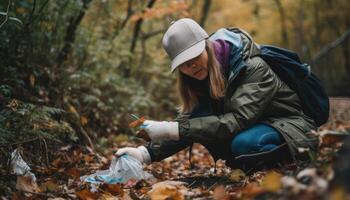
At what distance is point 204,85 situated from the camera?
11.8 feet

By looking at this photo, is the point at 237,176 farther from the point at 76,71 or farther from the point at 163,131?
the point at 76,71

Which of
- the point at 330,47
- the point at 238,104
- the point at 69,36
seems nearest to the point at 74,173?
the point at 238,104

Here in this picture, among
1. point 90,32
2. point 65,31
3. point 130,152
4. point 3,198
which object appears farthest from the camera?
point 90,32

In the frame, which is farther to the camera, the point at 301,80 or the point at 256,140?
the point at 301,80

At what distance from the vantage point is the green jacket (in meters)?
3.23

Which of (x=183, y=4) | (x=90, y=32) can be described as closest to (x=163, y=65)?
(x=183, y=4)

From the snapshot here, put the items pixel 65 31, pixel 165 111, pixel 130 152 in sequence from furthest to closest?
pixel 165 111 < pixel 65 31 < pixel 130 152

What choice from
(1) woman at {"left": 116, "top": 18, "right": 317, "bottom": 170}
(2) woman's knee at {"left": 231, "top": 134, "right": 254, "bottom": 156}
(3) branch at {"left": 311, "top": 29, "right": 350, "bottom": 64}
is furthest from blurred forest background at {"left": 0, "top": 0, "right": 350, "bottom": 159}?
(3) branch at {"left": 311, "top": 29, "right": 350, "bottom": 64}

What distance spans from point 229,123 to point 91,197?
44.5 inches

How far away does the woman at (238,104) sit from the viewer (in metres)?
3.24

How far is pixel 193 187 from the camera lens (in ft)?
10.6

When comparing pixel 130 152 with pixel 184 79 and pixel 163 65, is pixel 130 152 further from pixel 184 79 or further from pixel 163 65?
pixel 163 65

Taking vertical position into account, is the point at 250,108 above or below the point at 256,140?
above

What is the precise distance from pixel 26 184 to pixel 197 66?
1478 millimetres
